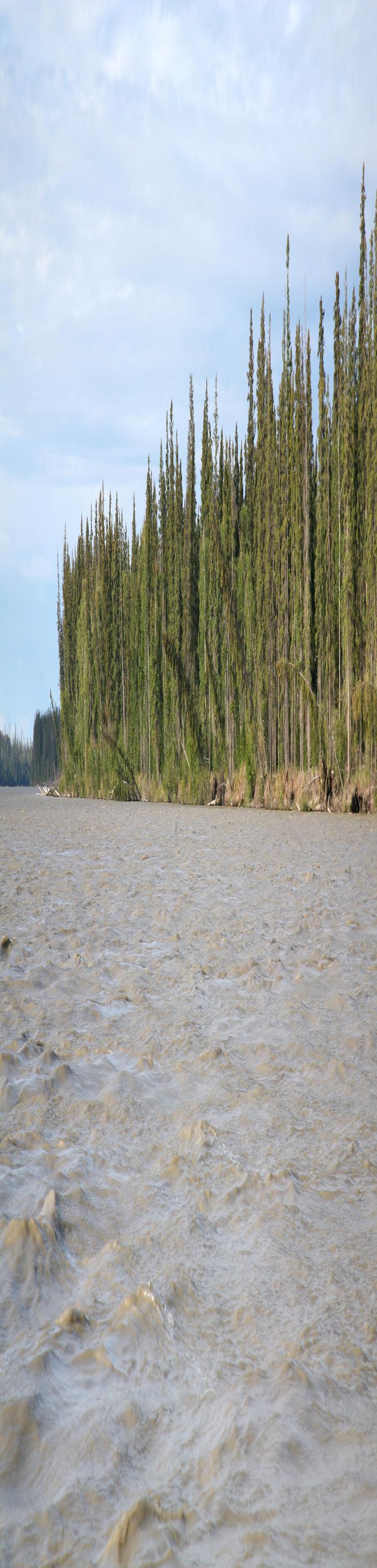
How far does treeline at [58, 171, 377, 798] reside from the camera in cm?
302

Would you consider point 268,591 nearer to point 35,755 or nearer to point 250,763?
point 250,763

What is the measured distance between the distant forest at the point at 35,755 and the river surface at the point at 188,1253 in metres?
9.03

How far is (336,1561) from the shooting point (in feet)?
0.95

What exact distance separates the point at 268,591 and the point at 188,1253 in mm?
3189

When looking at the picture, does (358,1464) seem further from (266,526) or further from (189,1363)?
(266,526)

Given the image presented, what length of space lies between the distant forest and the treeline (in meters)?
5.30

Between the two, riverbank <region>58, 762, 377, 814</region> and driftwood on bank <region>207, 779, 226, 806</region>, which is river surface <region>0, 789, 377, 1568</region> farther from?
driftwood on bank <region>207, 779, 226, 806</region>

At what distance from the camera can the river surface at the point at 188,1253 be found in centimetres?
31

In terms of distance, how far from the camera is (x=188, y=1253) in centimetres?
46

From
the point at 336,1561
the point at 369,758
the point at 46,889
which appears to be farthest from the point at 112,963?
the point at 369,758

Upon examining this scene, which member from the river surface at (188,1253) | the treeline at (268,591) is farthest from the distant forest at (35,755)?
the river surface at (188,1253)

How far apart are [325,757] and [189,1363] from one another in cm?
285

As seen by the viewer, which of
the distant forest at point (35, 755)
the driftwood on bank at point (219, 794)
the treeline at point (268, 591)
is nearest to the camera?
the treeline at point (268, 591)

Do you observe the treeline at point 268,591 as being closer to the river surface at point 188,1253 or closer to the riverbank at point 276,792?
the riverbank at point 276,792
